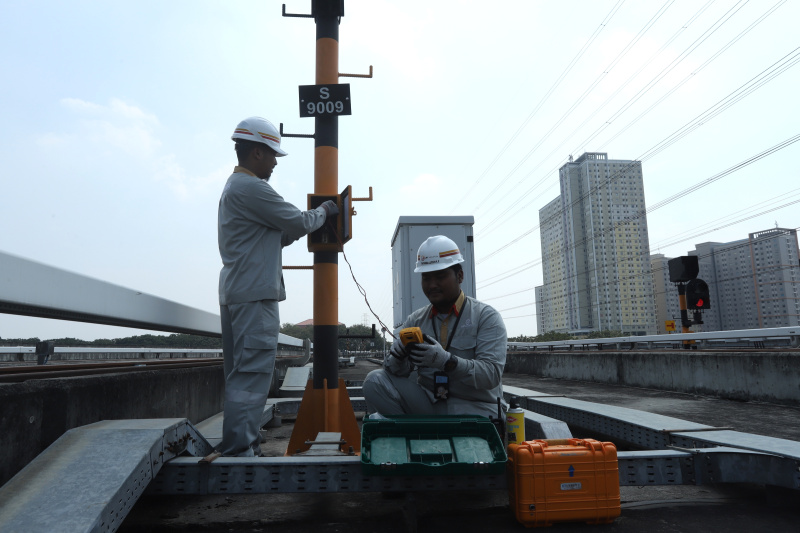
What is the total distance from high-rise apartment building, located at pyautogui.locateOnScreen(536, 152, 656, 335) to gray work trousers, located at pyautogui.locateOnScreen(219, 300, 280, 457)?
51040 mm

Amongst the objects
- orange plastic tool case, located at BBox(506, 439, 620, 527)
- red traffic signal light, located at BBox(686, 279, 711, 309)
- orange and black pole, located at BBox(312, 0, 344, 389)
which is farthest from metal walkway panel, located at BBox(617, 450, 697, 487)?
red traffic signal light, located at BBox(686, 279, 711, 309)

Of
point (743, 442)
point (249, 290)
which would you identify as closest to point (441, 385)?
point (249, 290)

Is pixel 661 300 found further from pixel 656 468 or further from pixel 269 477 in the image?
pixel 269 477

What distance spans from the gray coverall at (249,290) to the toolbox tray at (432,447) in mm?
871

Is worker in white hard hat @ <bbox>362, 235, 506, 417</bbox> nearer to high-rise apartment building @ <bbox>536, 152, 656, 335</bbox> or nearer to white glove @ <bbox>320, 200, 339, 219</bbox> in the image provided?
white glove @ <bbox>320, 200, 339, 219</bbox>

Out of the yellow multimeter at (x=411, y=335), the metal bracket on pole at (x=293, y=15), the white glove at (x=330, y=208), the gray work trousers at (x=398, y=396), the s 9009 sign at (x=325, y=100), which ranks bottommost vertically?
the gray work trousers at (x=398, y=396)

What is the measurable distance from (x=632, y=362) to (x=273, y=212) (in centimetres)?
1023

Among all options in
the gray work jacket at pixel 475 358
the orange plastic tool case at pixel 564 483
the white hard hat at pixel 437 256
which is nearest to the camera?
the orange plastic tool case at pixel 564 483

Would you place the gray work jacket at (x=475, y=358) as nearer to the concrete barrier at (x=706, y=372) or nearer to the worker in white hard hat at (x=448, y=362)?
the worker in white hard hat at (x=448, y=362)

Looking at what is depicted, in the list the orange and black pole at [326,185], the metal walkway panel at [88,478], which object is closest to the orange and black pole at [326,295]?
the orange and black pole at [326,185]

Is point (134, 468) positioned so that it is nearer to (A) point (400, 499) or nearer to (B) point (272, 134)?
(A) point (400, 499)

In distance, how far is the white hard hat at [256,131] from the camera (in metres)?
3.35

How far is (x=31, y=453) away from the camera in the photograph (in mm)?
2223

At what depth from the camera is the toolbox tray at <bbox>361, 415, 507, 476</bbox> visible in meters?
2.20
